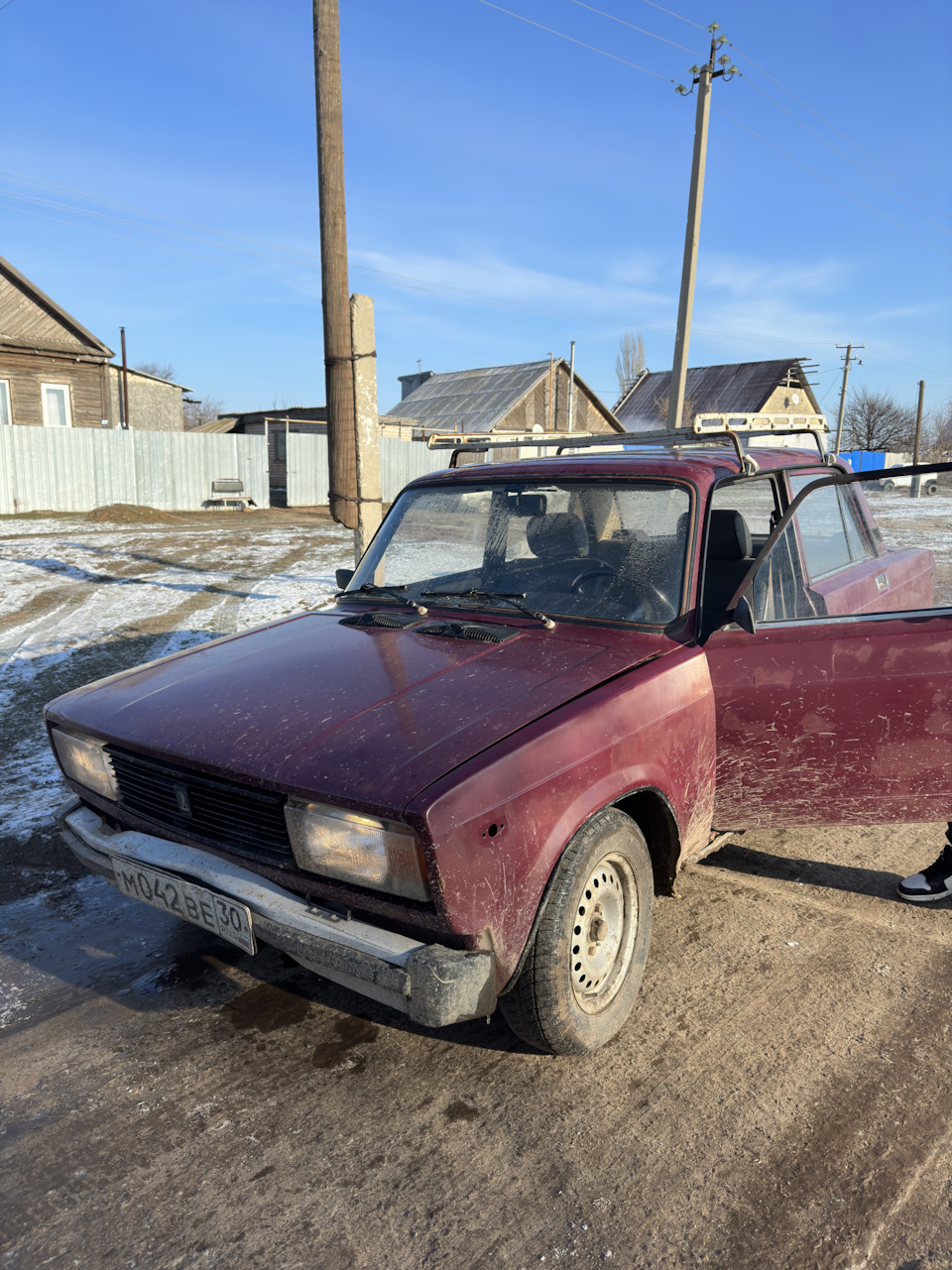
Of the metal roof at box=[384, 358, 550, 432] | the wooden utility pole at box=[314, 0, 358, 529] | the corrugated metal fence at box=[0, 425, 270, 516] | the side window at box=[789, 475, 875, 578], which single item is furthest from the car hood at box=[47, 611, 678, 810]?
the metal roof at box=[384, 358, 550, 432]

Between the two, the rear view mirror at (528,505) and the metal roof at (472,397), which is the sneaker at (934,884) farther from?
the metal roof at (472,397)

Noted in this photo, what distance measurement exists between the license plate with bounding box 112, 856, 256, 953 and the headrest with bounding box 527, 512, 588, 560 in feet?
5.98

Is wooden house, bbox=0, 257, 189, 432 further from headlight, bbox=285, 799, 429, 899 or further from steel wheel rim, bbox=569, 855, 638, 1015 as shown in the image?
steel wheel rim, bbox=569, 855, 638, 1015

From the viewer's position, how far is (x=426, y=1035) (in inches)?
111

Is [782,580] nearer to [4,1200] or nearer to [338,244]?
[4,1200]

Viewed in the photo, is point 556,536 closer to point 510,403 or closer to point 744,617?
point 744,617

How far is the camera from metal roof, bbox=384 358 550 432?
1503 inches

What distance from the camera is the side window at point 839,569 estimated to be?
10.7 feet

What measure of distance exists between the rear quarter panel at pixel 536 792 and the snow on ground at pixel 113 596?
3.09 metres

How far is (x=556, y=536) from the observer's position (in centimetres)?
355

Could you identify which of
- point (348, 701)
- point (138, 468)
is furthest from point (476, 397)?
point (348, 701)

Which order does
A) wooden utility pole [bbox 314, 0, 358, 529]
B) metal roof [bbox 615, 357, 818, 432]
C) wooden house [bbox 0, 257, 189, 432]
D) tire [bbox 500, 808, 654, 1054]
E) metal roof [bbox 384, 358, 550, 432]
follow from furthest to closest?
metal roof [bbox 615, 357, 818, 432]
metal roof [bbox 384, 358, 550, 432]
wooden house [bbox 0, 257, 189, 432]
wooden utility pole [bbox 314, 0, 358, 529]
tire [bbox 500, 808, 654, 1054]

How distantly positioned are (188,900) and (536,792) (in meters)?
1.13

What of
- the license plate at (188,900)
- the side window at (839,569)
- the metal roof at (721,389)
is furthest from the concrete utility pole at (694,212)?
the metal roof at (721,389)
